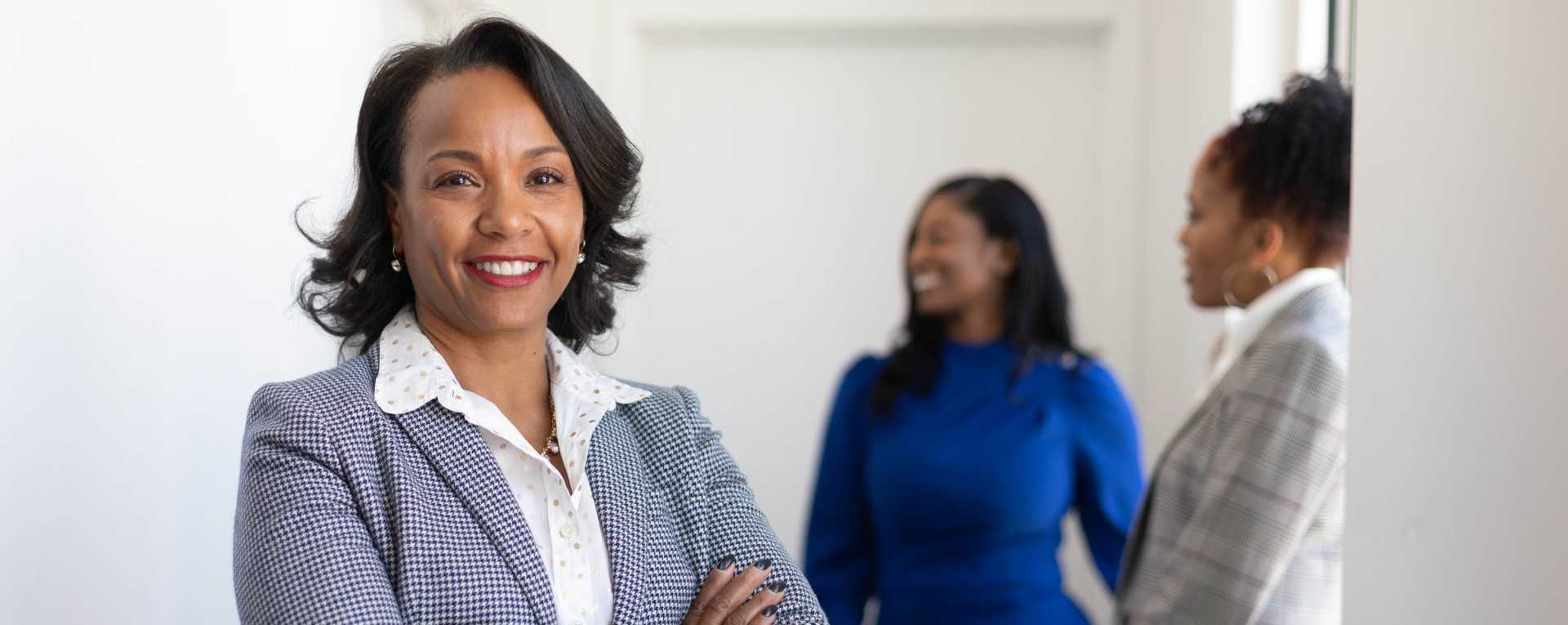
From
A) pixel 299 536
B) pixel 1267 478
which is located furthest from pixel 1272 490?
pixel 299 536

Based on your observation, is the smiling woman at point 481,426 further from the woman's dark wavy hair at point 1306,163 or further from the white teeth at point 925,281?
the white teeth at point 925,281

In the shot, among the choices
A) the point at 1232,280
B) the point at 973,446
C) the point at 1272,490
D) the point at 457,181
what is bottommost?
the point at 973,446

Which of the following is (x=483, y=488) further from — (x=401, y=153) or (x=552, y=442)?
(x=401, y=153)

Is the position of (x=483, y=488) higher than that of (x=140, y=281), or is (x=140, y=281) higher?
(x=140, y=281)

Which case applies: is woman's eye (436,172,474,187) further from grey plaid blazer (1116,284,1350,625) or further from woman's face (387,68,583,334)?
grey plaid blazer (1116,284,1350,625)

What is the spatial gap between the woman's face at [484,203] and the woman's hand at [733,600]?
0.33 metres

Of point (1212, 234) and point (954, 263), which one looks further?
point (954, 263)

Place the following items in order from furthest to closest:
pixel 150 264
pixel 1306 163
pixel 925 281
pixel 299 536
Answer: pixel 925 281 < pixel 1306 163 < pixel 150 264 < pixel 299 536

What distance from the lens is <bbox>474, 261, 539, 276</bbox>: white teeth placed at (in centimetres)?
153

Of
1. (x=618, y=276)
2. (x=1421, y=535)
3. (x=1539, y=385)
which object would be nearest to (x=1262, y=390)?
(x=1421, y=535)

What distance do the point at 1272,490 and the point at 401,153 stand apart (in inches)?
46.0

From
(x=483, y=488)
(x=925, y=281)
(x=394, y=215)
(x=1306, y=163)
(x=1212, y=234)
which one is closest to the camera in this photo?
(x=483, y=488)

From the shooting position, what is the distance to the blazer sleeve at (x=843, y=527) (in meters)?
2.83

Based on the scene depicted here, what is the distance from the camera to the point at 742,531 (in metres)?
1.66
